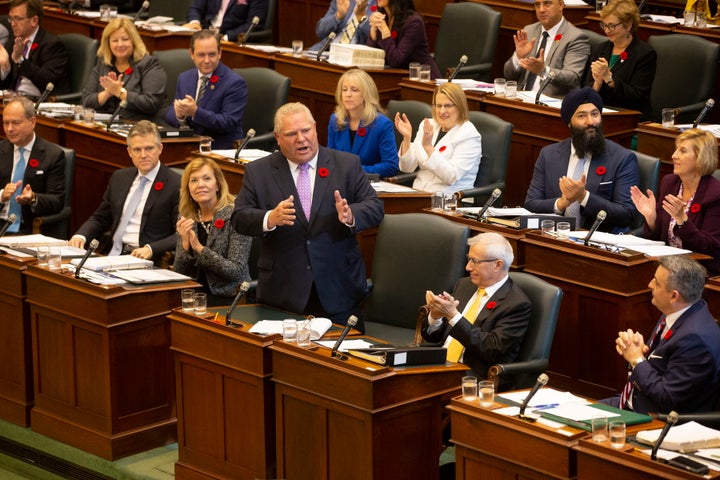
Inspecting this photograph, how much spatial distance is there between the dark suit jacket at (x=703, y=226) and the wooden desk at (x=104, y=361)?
78.9 inches

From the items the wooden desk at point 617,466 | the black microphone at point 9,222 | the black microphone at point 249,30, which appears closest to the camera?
the wooden desk at point 617,466

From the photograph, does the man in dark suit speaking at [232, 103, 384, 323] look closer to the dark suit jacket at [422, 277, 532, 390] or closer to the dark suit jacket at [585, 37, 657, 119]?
the dark suit jacket at [422, 277, 532, 390]

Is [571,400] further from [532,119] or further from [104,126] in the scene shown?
[104,126]

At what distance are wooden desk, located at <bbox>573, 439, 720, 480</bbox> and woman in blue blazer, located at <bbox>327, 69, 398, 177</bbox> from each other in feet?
10.5

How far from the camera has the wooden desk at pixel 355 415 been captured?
13.6ft

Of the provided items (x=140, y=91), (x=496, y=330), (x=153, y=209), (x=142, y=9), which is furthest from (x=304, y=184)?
(x=142, y=9)

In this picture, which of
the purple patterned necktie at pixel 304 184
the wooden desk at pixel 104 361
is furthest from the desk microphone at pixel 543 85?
the wooden desk at pixel 104 361

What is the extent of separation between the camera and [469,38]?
821 cm

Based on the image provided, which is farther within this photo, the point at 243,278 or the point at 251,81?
the point at 251,81

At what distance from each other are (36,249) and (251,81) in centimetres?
245

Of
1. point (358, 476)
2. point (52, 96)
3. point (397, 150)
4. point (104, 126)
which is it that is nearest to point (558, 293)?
point (358, 476)

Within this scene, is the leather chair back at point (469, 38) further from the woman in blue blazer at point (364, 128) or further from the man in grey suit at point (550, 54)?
the woman in blue blazer at point (364, 128)

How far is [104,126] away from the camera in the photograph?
7258mm

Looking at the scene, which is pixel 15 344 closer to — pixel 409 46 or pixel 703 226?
pixel 703 226
